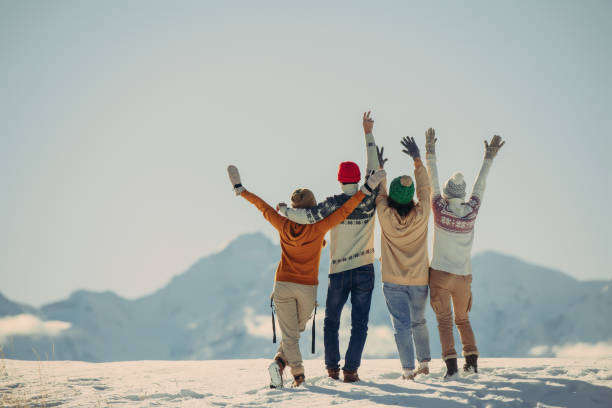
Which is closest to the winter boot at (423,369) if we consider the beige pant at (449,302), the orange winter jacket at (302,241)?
the beige pant at (449,302)

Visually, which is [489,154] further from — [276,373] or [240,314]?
[240,314]

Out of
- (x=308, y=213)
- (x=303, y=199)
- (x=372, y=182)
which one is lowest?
(x=308, y=213)

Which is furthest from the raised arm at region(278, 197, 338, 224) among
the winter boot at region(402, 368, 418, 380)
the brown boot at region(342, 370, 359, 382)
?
the winter boot at region(402, 368, 418, 380)

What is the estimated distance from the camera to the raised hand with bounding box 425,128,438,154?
21.6ft

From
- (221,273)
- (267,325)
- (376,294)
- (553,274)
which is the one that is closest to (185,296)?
(221,273)

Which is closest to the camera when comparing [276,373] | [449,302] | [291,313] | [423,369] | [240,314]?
[276,373]

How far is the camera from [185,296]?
14500cm

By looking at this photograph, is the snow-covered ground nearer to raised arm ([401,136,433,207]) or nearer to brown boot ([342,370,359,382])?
brown boot ([342,370,359,382])

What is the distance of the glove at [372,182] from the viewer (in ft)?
19.6

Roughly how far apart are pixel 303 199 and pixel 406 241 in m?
1.35

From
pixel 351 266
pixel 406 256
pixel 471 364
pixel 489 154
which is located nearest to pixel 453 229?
pixel 406 256

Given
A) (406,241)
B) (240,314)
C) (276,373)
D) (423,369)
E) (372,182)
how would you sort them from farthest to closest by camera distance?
(240,314) < (423,369) < (406,241) < (276,373) < (372,182)

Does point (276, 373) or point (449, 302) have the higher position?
point (449, 302)

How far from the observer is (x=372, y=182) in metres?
5.98
